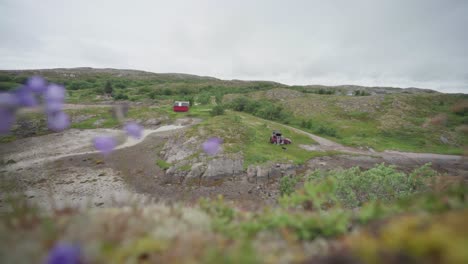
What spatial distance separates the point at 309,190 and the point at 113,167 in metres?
29.4

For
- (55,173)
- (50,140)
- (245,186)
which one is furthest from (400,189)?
(50,140)

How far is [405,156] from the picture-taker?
3588 centimetres

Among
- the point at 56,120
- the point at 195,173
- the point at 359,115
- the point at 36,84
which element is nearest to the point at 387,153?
the point at 359,115

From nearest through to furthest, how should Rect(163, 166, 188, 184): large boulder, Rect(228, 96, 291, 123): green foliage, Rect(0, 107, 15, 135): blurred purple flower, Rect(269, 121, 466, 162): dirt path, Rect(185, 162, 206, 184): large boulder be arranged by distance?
Rect(0, 107, 15, 135): blurred purple flower → Rect(185, 162, 206, 184): large boulder → Rect(163, 166, 188, 184): large boulder → Rect(269, 121, 466, 162): dirt path → Rect(228, 96, 291, 123): green foliage

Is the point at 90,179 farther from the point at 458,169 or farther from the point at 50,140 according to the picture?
the point at 458,169

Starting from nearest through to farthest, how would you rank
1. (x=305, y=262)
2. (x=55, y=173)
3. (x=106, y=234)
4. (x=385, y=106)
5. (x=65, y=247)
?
(x=65, y=247) < (x=305, y=262) < (x=106, y=234) < (x=55, y=173) < (x=385, y=106)

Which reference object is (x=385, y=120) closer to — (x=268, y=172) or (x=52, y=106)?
(x=268, y=172)

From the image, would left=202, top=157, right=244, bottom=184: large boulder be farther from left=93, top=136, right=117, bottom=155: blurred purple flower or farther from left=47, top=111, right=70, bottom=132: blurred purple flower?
left=47, top=111, right=70, bottom=132: blurred purple flower

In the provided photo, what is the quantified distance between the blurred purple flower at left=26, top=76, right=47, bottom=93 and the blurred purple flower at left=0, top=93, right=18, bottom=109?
0.30m

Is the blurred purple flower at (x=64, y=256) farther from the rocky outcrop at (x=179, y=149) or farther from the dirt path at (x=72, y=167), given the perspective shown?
the rocky outcrop at (x=179, y=149)

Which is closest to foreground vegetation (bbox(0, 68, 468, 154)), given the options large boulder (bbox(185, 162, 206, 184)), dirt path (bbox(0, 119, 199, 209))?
dirt path (bbox(0, 119, 199, 209))

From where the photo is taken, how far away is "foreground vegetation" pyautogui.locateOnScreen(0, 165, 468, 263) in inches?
80.8

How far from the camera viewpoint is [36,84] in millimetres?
3707

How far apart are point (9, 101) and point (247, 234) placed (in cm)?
468
